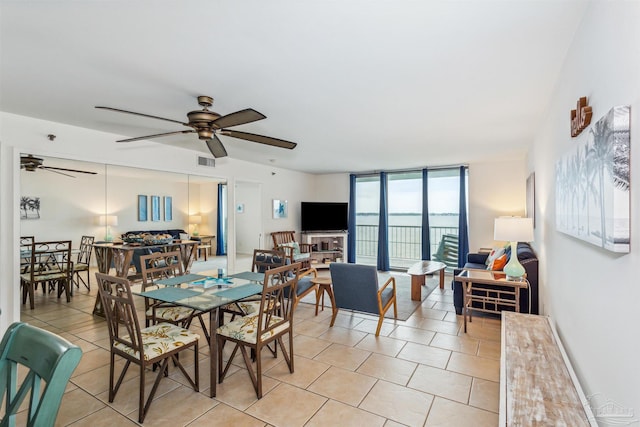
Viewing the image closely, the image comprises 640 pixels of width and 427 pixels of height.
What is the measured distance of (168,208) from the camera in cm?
474

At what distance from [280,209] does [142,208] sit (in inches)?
128

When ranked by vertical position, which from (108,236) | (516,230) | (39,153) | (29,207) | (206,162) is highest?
(206,162)

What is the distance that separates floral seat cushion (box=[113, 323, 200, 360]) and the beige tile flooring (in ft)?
1.39

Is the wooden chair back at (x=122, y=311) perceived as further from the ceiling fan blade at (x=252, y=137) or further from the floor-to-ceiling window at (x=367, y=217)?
the floor-to-ceiling window at (x=367, y=217)

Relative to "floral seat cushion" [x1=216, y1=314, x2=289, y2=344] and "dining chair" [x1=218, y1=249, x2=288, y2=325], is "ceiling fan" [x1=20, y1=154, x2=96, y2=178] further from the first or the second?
"floral seat cushion" [x1=216, y1=314, x2=289, y2=344]

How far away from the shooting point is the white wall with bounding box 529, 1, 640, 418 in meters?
1.10

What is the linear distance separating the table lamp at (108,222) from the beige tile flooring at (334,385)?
979mm

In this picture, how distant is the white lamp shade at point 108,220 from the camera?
4051 mm

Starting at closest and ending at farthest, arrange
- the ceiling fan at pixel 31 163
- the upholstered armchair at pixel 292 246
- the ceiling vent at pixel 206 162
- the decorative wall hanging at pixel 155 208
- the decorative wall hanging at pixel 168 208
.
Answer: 1. the ceiling fan at pixel 31 163
2. the decorative wall hanging at pixel 155 208
3. the decorative wall hanging at pixel 168 208
4. the ceiling vent at pixel 206 162
5. the upholstered armchair at pixel 292 246

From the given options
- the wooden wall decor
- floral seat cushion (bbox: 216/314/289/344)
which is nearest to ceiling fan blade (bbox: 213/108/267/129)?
floral seat cushion (bbox: 216/314/289/344)

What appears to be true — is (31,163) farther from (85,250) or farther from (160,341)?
(160,341)

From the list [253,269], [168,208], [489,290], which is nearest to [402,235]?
[489,290]

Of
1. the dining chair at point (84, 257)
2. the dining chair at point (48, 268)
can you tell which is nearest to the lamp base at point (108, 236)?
the dining chair at point (84, 257)

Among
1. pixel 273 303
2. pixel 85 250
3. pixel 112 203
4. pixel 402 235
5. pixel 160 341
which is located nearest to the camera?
pixel 160 341
